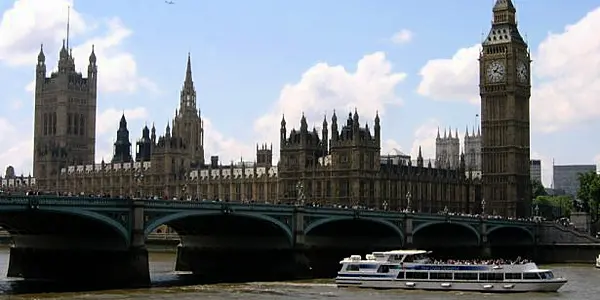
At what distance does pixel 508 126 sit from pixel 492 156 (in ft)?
16.9

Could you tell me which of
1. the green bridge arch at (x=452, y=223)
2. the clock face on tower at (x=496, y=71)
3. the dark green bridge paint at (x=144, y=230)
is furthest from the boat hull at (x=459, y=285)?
the clock face on tower at (x=496, y=71)

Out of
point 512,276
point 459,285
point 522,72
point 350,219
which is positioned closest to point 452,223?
point 350,219

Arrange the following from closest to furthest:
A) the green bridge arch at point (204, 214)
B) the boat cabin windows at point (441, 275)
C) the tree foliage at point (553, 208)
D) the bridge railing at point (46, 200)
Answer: the bridge railing at point (46, 200) < the green bridge arch at point (204, 214) < the boat cabin windows at point (441, 275) < the tree foliage at point (553, 208)

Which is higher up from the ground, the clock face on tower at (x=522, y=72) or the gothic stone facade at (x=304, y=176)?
the clock face on tower at (x=522, y=72)

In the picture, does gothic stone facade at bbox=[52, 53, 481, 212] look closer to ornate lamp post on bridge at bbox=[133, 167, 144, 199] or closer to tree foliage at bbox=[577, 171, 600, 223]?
ornate lamp post on bridge at bbox=[133, 167, 144, 199]

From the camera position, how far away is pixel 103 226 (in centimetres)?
6375

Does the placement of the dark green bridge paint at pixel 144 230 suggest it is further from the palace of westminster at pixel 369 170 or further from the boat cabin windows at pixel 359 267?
the palace of westminster at pixel 369 170

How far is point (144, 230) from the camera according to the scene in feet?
210

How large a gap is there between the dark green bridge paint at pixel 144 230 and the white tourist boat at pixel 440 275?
8315mm

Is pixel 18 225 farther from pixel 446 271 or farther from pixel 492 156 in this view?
pixel 492 156

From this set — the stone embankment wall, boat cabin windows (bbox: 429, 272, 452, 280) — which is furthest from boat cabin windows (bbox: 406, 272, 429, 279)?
the stone embankment wall

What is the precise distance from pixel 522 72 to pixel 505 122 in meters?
8.01

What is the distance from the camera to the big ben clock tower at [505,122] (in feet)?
490

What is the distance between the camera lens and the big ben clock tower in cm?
14950
